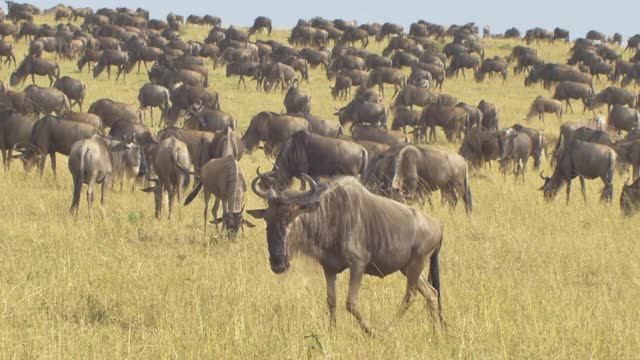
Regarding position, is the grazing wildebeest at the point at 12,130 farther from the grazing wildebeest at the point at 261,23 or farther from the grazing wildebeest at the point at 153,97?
the grazing wildebeest at the point at 261,23

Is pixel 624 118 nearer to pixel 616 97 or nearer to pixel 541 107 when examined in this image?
pixel 541 107

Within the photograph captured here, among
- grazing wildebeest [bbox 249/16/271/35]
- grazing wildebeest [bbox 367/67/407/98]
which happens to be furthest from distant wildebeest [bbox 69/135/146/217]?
grazing wildebeest [bbox 249/16/271/35]

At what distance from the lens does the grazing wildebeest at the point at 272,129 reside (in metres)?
19.0

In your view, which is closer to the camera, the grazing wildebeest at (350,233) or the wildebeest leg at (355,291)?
the grazing wildebeest at (350,233)

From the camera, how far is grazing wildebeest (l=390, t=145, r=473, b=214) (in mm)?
12570

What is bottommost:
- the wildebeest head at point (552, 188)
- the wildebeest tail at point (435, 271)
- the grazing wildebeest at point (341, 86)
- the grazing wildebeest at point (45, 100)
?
the grazing wildebeest at point (341, 86)

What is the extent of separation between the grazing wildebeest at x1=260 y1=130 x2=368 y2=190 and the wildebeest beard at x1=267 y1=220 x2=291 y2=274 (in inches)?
314

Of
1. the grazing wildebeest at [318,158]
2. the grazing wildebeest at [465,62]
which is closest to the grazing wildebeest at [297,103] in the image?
the grazing wildebeest at [318,158]

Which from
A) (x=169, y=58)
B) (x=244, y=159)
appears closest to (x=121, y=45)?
(x=169, y=58)

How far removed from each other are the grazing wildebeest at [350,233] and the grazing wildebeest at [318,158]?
7375mm

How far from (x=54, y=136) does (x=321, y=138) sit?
Answer: 5.13 metres

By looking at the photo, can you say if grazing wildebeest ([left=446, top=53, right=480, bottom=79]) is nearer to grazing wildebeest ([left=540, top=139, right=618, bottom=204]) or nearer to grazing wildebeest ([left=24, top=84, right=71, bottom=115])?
grazing wildebeest ([left=24, top=84, right=71, bottom=115])

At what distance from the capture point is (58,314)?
21.1 feet

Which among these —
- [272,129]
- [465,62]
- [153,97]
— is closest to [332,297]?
[272,129]
